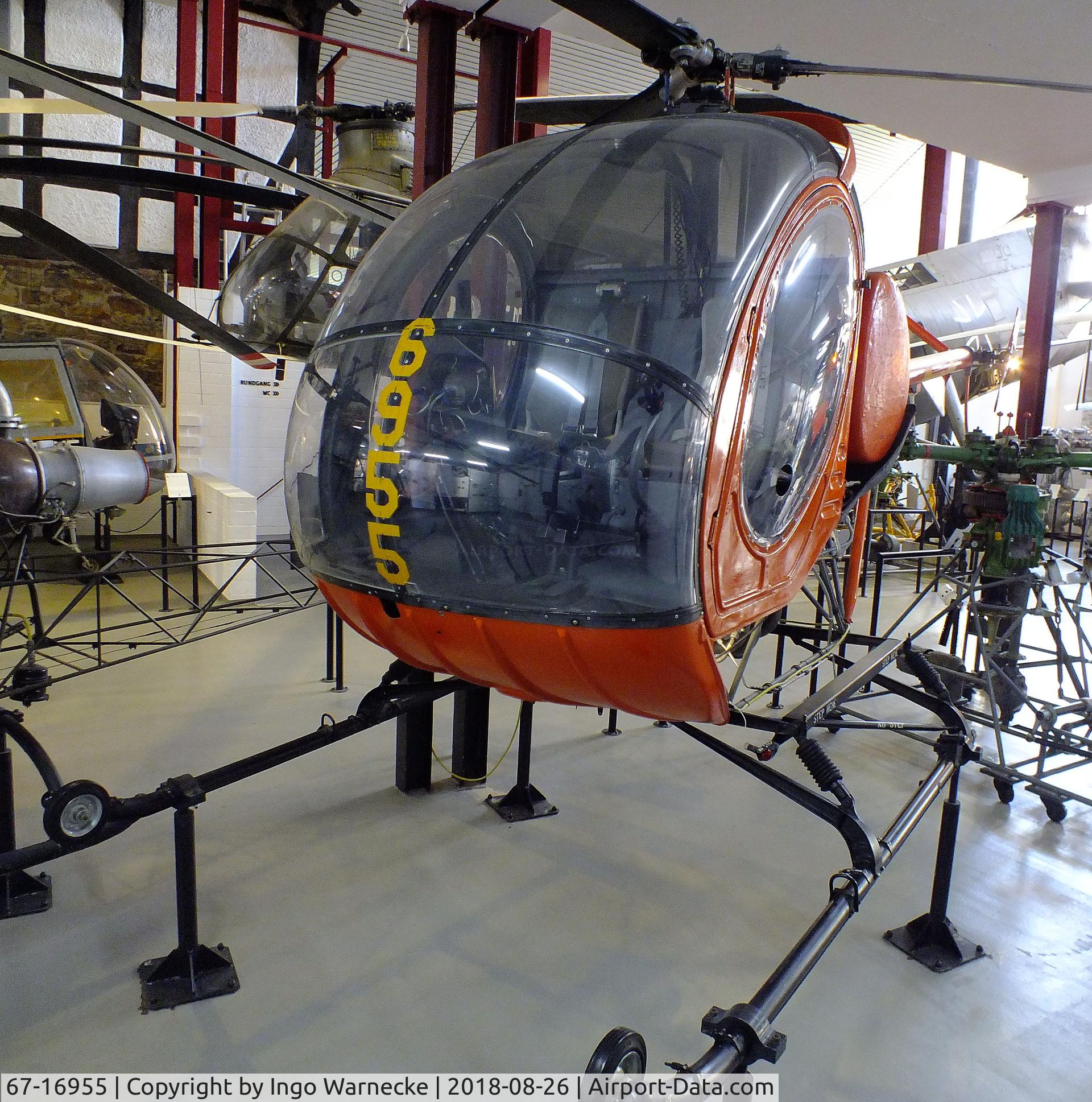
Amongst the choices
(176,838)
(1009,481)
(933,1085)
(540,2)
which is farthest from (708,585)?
(1009,481)

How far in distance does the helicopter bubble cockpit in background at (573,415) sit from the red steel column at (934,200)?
7973 mm

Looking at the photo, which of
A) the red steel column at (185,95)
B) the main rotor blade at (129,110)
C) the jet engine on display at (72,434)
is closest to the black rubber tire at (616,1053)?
the main rotor blade at (129,110)

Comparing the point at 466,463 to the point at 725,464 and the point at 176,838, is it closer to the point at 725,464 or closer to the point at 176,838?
the point at 725,464

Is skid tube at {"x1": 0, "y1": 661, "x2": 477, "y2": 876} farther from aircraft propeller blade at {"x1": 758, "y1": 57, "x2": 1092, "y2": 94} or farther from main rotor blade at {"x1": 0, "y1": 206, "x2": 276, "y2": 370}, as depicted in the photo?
aircraft propeller blade at {"x1": 758, "y1": 57, "x2": 1092, "y2": 94}

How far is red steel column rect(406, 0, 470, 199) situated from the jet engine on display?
4007mm

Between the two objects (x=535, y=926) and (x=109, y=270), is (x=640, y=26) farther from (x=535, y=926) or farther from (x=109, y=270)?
(x=535, y=926)

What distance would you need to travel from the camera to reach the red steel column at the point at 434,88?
11.3 ft

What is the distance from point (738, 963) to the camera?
2.72m

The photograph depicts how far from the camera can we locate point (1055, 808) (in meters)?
3.84

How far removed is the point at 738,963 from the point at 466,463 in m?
1.92

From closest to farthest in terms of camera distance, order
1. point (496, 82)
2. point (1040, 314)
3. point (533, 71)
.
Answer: point (496, 82)
point (533, 71)
point (1040, 314)

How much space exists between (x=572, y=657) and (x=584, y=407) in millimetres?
511

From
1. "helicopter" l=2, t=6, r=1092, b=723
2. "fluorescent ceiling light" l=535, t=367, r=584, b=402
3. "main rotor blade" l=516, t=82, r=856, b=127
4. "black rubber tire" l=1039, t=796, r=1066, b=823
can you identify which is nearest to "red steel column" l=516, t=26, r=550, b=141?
"main rotor blade" l=516, t=82, r=856, b=127

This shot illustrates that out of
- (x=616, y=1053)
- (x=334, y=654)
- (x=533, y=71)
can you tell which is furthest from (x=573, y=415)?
(x=334, y=654)
